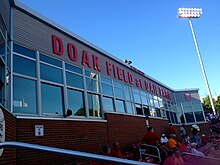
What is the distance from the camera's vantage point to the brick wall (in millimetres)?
5254

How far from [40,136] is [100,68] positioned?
6.13m

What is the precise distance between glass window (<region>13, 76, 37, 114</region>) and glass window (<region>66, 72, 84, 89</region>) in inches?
82.5

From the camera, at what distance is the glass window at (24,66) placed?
7483 millimetres

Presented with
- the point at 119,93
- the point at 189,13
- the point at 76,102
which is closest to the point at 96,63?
the point at 119,93

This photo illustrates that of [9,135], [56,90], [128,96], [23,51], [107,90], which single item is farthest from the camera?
[128,96]

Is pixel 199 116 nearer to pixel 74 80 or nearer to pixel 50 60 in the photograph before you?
pixel 74 80

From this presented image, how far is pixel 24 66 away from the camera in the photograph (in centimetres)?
776

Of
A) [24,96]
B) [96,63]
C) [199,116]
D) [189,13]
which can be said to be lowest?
[199,116]

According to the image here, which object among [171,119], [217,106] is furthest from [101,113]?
[217,106]

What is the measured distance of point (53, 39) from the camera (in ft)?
31.3

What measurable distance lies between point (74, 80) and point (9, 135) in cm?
479

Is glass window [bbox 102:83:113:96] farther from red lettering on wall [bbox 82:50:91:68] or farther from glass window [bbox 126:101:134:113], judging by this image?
glass window [bbox 126:101:134:113]

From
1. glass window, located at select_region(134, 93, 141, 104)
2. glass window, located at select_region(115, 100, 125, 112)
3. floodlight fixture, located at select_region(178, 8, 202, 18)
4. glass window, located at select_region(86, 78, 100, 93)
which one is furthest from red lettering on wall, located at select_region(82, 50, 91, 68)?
Result: floodlight fixture, located at select_region(178, 8, 202, 18)

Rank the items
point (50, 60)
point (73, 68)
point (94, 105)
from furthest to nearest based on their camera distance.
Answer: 1. point (94, 105)
2. point (73, 68)
3. point (50, 60)
